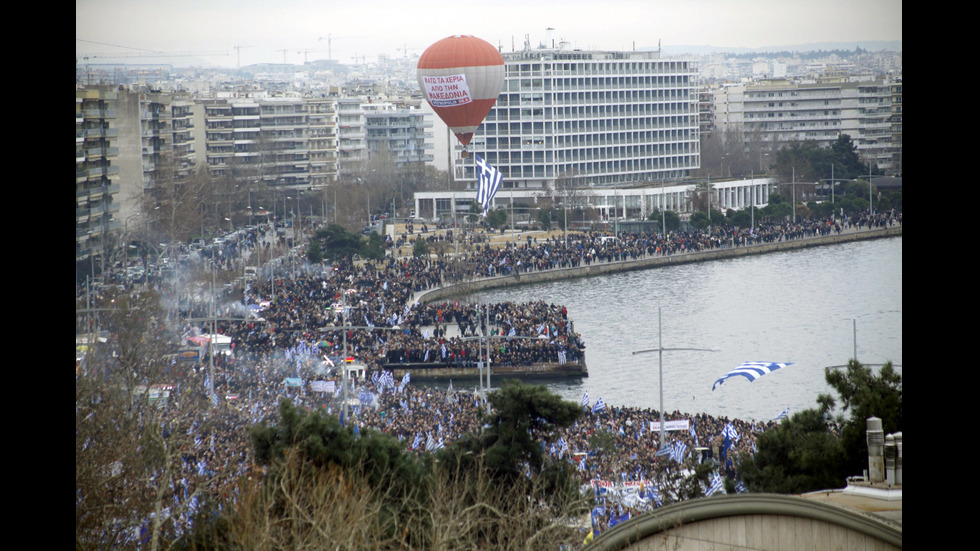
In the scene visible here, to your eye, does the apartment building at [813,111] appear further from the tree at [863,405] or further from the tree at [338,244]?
the tree at [863,405]

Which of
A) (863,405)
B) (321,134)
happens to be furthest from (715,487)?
(321,134)

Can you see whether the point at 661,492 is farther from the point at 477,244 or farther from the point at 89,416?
the point at 477,244

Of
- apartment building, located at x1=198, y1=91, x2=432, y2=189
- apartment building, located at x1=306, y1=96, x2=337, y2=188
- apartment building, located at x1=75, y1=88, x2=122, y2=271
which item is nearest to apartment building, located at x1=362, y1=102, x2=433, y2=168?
apartment building, located at x1=198, y1=91, x2=432, y2=189

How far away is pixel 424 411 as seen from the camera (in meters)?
8.89

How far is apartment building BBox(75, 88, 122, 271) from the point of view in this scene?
17.8m

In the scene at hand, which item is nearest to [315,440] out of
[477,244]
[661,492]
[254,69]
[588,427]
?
[661,492]

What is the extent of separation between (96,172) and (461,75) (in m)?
6.65

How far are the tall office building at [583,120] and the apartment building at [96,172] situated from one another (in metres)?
13.0

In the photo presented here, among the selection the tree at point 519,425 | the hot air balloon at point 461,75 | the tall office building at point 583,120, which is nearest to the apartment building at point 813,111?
the tall office building at point 583,120

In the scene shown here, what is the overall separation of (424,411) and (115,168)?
1356 cm

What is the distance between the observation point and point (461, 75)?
19.2 meters

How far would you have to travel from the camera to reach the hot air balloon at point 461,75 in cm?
1911

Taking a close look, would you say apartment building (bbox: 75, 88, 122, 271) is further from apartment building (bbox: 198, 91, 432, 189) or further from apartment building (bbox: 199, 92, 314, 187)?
apartment building (bbox: 199, 92, 314, 187)

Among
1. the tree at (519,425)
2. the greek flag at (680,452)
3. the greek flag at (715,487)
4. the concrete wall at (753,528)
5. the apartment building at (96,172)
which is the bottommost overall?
Answer: the greek flag at (680,452)
